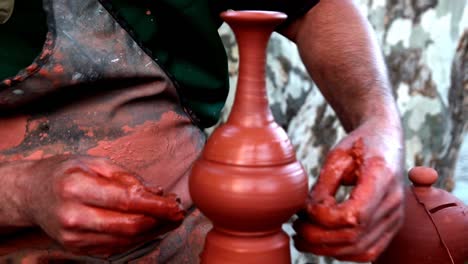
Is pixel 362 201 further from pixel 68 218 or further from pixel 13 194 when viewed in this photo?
pixel 13 194

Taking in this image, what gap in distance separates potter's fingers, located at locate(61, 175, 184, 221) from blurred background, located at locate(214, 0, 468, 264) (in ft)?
5.87

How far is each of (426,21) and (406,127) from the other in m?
0.50

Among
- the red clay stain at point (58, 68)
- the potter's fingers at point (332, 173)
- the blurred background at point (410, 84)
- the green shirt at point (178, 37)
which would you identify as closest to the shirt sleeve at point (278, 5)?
the green shirt at point (178, 37)

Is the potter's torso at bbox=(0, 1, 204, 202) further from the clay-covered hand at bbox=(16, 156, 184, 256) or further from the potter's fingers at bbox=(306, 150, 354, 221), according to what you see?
the potter's fingers at bbox=(306, 150, 354, 221)

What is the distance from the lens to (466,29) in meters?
3.26

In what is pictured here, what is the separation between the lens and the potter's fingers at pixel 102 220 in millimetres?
1089

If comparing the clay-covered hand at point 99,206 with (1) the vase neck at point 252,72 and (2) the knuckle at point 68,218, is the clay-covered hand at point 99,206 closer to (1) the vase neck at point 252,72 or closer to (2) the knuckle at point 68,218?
(2) the knuckle at point 68,218

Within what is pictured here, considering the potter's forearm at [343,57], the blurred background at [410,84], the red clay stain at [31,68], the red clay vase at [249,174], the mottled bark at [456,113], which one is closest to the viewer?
the red clay vase at [249,174]

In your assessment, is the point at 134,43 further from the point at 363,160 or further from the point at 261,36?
the point at 363,160

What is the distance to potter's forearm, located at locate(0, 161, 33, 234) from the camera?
48.9 inches

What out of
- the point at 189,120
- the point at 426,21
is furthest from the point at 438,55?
the point at 189,120

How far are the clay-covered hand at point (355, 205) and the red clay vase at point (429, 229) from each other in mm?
304

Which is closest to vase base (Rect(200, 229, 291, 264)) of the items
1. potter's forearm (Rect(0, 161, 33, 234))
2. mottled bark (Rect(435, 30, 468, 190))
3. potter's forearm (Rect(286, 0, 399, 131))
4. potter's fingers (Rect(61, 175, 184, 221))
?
potter's fingers (Rect(61, 175, 184, 221))

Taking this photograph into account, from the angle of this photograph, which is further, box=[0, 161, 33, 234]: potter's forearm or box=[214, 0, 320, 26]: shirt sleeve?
box=[214, 0, 320, 26]: shirt sleeve
